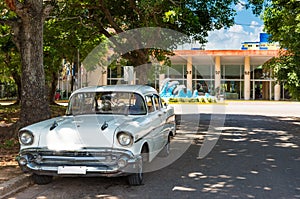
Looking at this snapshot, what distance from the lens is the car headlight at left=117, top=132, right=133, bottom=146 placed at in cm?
579

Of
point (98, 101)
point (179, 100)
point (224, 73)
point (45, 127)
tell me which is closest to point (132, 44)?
point (98, 101)

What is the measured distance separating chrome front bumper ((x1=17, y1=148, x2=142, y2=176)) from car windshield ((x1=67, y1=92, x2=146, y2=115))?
1581 mm

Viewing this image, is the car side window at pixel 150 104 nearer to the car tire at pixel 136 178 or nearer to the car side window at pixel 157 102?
the car side window at pixel 157 102

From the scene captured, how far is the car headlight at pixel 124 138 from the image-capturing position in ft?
19.0

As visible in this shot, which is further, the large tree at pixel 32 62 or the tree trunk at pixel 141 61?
the tree trunk at pixel 141 61

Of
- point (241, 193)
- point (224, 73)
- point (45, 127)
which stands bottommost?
point (241, 193)

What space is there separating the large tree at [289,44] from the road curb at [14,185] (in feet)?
37.1

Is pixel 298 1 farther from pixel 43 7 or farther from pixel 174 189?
pixel 174 189

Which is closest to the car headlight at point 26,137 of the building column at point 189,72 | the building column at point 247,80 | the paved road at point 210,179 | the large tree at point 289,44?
the paved road at point 210,179

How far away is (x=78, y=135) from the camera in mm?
5887

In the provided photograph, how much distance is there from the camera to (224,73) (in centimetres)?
4397

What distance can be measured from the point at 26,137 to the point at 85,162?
1.16 metres

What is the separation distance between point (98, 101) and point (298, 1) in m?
11.1

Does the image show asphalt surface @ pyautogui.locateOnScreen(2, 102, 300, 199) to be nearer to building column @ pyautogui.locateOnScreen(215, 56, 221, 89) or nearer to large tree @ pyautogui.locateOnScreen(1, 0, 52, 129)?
large tree @ pyautogui.locateOnScreen(1, 0, 52, 129)
